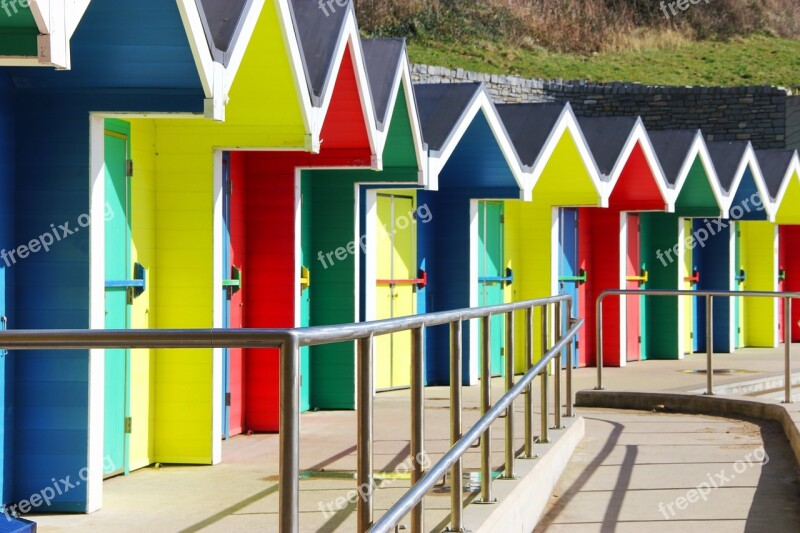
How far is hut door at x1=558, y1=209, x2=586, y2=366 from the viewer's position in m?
17.6

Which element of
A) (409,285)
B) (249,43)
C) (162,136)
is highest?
(249,43)

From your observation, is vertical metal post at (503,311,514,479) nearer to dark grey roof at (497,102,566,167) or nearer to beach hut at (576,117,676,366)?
dark grey roof at (497,102,566,167)

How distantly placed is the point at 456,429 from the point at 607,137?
12583mm

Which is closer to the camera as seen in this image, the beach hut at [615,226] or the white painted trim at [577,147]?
the white painted trim at [577,147]

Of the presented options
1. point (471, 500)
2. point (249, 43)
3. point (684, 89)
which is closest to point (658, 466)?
point (471, 500)

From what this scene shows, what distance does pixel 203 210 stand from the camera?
8789 millimetres

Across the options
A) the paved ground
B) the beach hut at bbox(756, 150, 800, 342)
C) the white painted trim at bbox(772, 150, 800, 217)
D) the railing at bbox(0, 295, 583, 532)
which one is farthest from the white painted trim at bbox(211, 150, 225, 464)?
the white painted trim at bbox(772, 150, 800, 217)

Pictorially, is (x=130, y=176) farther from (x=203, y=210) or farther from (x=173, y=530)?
(x=173, y=530)

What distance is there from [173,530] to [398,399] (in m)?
7.21

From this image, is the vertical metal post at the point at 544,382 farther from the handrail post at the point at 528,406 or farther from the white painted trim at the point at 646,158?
the white painted trim at the point at 646,158

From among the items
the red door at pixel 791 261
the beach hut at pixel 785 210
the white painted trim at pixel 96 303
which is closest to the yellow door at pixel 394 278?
the white painted trim at pixel 96 303

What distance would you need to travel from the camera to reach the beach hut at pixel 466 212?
46.5 ft

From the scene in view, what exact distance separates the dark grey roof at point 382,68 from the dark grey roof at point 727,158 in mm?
10081

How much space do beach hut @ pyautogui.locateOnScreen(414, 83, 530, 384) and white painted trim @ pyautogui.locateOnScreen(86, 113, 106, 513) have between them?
6838 millimetres
